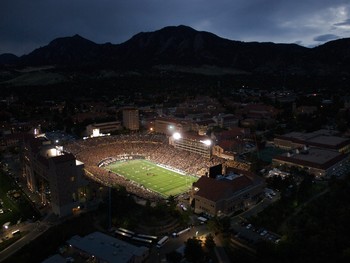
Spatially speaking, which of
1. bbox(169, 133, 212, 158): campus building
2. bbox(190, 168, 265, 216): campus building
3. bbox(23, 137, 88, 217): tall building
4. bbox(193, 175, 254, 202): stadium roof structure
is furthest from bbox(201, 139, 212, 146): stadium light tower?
bbox(23, 137, 88, 217): tall building

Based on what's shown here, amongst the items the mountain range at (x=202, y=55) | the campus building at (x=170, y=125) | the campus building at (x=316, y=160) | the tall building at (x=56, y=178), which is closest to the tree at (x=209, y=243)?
the tall building at (x=56, y=178)

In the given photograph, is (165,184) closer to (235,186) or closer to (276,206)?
(235,186)

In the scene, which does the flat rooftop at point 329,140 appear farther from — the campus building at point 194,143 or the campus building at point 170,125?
the campus building at point 170,125

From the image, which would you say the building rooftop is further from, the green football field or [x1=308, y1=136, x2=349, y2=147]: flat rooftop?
the green football field

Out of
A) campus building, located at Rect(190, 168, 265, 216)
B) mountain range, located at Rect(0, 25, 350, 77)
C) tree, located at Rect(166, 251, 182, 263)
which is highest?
mountain range, located at Rect(0, 25, 350, 77)

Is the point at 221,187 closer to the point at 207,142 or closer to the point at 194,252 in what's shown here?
the point at 194,252

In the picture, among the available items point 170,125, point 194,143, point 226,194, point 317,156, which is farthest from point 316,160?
point 170,125
